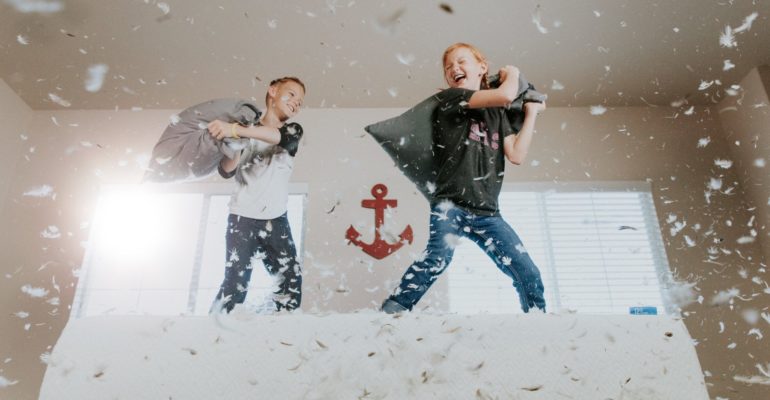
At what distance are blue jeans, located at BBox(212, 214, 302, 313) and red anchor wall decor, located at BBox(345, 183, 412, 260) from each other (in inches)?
22.4

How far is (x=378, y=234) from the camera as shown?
2199mm

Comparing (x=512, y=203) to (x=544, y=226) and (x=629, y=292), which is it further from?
(x=629, y=292)

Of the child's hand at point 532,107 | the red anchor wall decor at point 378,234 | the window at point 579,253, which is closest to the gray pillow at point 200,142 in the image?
the red anchor wall decor at point 378,234

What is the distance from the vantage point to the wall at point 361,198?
6.95 feet

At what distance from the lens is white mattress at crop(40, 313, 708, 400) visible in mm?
761

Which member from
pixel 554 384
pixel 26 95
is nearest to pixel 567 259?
pixel 554 384

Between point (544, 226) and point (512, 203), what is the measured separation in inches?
7.5

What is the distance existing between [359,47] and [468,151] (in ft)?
3.50

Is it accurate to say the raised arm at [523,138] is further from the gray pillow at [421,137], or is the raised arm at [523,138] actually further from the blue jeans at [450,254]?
the blue jeans at [450,254]

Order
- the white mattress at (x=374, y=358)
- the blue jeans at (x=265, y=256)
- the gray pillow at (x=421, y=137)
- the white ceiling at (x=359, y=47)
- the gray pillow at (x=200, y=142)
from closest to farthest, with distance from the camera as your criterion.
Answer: the white mattress at (x=374, y=358) < the gray pillow at (x=421, y=137) < the blue jeans at (x=265, y=256) < the gray pillow at (x=200, y=142) < the white ceiling at (x=359, y=47)

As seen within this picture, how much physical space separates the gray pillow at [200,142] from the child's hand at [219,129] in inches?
1.2

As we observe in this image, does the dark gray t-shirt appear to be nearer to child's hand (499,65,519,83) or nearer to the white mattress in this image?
child's hand (499,65,519,83)

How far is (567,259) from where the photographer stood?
2299mm

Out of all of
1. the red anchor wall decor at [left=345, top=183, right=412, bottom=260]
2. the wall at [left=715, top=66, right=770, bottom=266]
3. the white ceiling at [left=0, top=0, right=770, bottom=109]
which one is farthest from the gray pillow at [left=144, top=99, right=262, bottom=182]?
the wall at [left=715, top=66, right=770, bottom=266]
